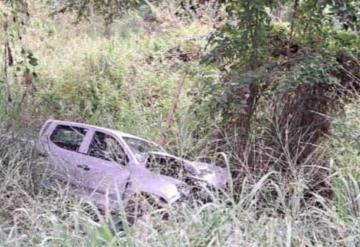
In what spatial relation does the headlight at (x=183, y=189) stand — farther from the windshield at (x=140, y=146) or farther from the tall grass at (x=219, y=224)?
the windshield at (x=140, y=146)

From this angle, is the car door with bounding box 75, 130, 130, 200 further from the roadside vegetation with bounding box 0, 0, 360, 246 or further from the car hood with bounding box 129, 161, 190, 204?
the roadside vegetation with bounding box 0, 0, 360, 246

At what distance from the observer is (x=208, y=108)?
671 centimetres

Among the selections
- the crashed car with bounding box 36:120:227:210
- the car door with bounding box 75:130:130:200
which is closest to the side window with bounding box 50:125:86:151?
the crashed car with bounding box 36:120:227:210

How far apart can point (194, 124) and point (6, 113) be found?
8.13 feet

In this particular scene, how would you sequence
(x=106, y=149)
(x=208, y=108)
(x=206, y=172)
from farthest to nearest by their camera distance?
1. (x=208, y=108)
2. (x=106, y=149)
3. (x=206, y=172)

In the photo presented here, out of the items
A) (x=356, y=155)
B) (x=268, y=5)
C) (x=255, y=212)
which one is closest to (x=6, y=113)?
(x=268, y=5)

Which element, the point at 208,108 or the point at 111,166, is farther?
the point at 208,108

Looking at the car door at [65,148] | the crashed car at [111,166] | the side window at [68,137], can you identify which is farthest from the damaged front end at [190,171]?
the side window at [68,137]

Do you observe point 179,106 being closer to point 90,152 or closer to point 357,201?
point 90,152

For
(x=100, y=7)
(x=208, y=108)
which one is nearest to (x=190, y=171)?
(x=208, y=108)

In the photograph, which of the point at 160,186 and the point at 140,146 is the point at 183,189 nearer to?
the point at 160,186

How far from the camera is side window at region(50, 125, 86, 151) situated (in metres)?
6.94

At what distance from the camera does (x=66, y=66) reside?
38.8 ft

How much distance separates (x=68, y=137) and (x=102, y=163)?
1454 mm
